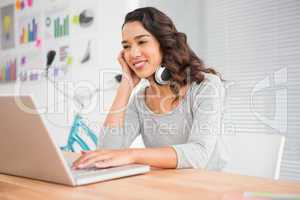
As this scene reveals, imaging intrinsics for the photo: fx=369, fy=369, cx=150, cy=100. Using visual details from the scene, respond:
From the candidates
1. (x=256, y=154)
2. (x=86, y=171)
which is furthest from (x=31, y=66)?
(x=86, y=171)

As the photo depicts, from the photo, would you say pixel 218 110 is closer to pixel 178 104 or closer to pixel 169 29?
pixel 178 104

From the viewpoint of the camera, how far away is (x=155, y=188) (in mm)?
799

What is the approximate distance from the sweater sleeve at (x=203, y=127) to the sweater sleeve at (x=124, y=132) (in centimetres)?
32

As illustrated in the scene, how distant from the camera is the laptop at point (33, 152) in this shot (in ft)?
2.51

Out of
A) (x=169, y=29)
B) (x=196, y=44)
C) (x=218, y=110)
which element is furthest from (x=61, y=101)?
(x=218, y=110)

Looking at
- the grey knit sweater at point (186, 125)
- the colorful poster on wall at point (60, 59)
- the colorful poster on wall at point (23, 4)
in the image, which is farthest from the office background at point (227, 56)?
the grey knit sweater at point (186, 125)

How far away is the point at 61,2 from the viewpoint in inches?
131

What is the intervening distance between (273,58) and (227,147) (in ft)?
4.38

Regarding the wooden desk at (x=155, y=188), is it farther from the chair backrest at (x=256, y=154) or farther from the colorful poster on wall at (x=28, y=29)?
the colorful poster on wall at (x=28, y=29)

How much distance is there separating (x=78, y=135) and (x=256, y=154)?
2044 millimetres

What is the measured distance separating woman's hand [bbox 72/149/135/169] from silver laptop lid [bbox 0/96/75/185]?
12cm

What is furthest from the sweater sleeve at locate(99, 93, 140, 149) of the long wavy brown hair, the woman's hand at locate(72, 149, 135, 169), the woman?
the woman's hand at locate(72, 149, 135, 169)

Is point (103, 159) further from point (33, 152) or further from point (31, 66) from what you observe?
point (31, 66)

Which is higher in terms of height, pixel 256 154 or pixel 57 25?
pixel 57 25
